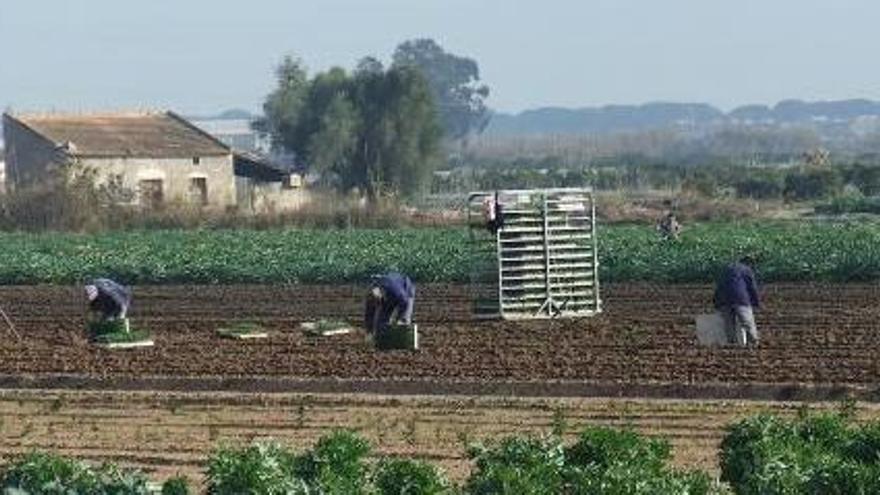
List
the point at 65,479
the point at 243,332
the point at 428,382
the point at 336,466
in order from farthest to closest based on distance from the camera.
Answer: the point at 243,332 → the point at 428,382 → the point at 336,466 → the point at 65,479

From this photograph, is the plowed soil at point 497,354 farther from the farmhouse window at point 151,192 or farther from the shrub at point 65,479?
the farmhouse window at point 151,192

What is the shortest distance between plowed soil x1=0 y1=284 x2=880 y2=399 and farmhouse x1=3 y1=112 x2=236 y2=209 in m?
30.8

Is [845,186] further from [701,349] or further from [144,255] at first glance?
[701,349]

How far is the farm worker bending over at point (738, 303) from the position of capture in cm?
2392

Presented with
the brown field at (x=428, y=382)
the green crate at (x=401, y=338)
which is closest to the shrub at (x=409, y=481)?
the brown field at (x=428, y=382)

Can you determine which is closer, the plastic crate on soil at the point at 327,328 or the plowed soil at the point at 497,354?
the plowed soil at the point at 497,354

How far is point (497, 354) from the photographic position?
79.7 feet

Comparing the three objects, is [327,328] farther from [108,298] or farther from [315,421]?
[315,421]

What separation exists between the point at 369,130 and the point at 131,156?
1645 centimetres

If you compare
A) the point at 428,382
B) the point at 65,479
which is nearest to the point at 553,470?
the point at 65,479

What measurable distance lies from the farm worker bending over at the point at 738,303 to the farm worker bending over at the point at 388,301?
12.5ft

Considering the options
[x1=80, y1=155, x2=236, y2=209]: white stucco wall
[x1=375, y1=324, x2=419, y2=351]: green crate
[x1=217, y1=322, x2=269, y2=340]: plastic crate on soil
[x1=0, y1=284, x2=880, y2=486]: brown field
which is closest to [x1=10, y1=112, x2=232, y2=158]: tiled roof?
[x1=80, y1=155, x2=236, y2=209]: white stucco wall

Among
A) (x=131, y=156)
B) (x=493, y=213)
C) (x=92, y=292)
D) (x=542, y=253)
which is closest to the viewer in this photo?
(x=92, y=292)

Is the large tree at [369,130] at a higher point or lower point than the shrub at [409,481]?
higher
